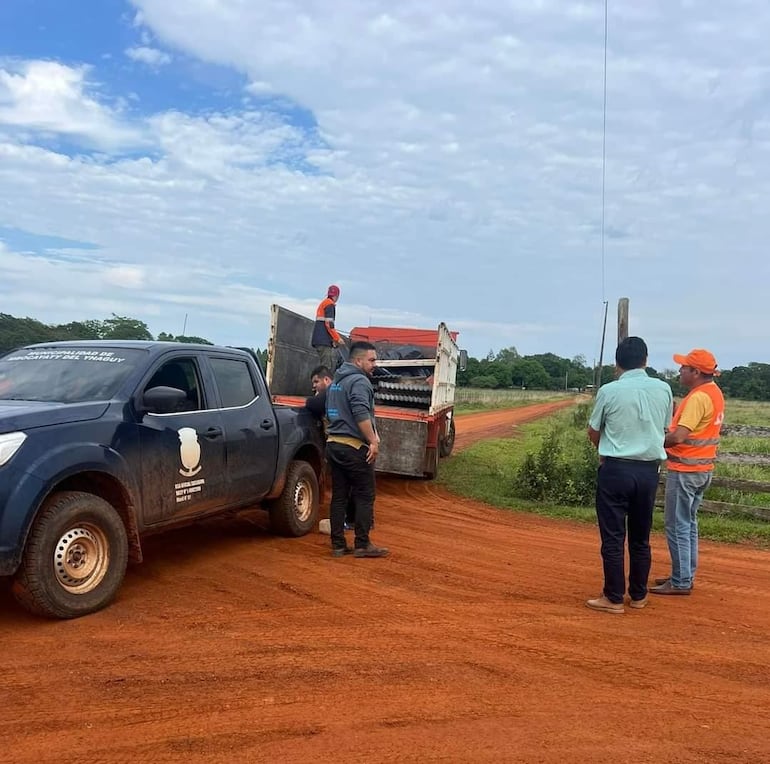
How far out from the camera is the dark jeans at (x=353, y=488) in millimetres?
6754

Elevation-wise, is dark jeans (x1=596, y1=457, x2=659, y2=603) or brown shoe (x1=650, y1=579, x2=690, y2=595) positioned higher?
dark jeans (x1=596, y1=457, x2=659, y2=603)

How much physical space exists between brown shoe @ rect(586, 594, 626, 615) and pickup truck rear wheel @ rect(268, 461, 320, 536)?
3.13 metres

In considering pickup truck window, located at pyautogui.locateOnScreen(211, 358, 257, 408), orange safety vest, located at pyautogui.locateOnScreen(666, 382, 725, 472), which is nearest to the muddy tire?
pickup truck window, located at pyautogui.locateOnScreen(211, 358, 257, 408)

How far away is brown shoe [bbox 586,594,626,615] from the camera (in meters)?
5.38

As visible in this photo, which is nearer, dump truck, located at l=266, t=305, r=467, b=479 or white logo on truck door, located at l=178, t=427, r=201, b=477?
white logo on truck door, located at l=178, t=427, r=201, b=477

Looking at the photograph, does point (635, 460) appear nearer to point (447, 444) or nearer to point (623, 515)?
point (623, 515)

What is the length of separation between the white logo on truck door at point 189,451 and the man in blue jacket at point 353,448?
1442 mm

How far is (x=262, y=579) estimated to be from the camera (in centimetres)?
582

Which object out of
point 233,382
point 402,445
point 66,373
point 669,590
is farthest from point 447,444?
point 66,373

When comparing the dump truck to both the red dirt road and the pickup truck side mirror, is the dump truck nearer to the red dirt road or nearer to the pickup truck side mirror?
the red dirt road

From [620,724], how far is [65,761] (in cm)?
264

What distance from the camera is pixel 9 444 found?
4352mm

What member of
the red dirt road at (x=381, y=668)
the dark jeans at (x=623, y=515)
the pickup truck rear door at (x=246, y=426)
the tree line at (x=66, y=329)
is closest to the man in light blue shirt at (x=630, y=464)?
the dark jeans at (x=623, y=515)

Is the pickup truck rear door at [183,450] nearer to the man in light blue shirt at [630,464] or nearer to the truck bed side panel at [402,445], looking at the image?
the man in light blue shirt at [630,464]
